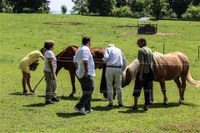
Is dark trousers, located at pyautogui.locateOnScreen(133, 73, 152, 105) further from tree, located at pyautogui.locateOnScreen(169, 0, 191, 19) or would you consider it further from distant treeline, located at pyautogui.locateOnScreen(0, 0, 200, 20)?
tree, located at pyautogui.locateOnScreen(169, 0, 191, 19)

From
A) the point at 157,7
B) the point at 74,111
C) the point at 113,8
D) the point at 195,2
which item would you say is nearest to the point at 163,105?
the point at 74,111

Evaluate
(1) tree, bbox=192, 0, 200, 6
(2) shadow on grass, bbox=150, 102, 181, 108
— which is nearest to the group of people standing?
(2) shadow on grass, bbox=150, 102, 181, 108

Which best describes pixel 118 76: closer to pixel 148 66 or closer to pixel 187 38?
pixel 148 66

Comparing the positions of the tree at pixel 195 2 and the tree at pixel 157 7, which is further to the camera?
the tree at pixel 195 2

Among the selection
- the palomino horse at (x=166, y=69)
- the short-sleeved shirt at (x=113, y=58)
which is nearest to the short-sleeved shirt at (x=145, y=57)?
the short-sleeved shirt at (x=113, y=58)

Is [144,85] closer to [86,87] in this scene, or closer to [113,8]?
[86,87]

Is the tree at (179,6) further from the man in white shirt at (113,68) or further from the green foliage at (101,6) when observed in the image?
the man in white shirt at (113,68)

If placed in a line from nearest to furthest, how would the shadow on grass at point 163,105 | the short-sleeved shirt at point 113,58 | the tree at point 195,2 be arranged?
the short-sleeved shirt at point 113,58 < the shadow on grass at point 163,105 < the tree at point 195,2

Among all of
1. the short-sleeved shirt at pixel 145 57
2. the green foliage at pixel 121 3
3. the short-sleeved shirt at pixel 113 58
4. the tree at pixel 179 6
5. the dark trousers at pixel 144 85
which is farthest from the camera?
the green foliage at pixel 121 3

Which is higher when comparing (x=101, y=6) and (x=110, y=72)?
(x=101, y=6)

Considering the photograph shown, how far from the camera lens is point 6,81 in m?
16.8

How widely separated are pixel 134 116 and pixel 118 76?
4.97 ft

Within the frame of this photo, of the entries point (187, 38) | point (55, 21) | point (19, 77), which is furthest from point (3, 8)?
point (19, 77)

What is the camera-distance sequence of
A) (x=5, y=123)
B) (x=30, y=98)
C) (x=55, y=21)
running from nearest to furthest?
1. (x=5, y=123)
2. (x=30, y=98)
3. (x=55, y=21)
